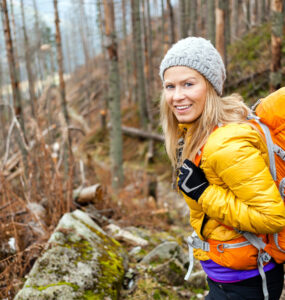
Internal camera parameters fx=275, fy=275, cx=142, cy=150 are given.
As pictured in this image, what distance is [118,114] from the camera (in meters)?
8.33

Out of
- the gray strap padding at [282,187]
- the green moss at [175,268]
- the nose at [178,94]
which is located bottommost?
the green moss at [175,268]

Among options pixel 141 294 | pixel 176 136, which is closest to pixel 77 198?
pixel 141 294

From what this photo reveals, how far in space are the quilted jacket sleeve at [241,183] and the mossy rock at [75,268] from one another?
150 centimetres

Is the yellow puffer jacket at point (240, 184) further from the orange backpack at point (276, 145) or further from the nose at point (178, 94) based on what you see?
the nose at point (178, 94)

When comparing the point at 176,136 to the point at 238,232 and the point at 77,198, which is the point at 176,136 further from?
the point at 77,198

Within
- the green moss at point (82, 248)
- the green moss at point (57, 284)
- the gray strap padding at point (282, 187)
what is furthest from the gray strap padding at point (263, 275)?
the green moss at point (82, 248)

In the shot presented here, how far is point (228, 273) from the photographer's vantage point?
1.58 metres

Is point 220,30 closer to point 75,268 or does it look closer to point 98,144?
point 98,144

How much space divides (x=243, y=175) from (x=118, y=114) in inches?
283

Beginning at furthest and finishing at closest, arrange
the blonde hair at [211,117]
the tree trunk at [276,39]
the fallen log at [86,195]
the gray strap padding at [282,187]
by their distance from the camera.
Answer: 1. the tree trunk at [276,39]
2. the fallen log at [86,195]
3. the blonde hair at [211,117]
4. the gray strap padding at [282,187]

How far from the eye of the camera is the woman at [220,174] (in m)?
1.36

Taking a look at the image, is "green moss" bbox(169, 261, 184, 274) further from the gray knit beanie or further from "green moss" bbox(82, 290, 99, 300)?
the gray knit beanie

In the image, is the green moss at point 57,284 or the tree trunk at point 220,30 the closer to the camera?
the green moss at point 57,284

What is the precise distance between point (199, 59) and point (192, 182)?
72 centimetres
